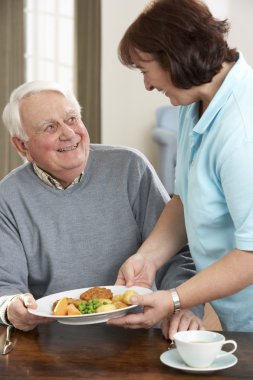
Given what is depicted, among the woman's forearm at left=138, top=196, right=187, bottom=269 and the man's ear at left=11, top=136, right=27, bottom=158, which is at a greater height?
the man's ear at left=11, top=136, right=27, bottom=158

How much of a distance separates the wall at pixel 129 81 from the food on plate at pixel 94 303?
6654mm

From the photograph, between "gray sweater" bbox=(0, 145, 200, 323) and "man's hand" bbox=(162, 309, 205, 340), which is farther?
"gray sweater" bbox=(0, 145, 200, 323)

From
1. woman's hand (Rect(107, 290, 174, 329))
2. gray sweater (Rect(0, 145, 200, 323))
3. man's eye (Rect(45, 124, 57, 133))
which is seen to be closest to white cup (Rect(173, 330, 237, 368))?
woman's hand (Rect(107, 290, 174, 329))

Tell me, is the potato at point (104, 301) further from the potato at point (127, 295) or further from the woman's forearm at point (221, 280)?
the woman's forearm at point (221, 280)

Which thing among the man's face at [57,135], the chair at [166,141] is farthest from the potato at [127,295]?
the chair at [166,141]

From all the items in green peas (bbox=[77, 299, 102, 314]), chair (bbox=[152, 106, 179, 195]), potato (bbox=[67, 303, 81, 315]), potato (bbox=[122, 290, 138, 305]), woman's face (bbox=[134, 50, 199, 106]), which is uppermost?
woman's face (bbox=[134, 50, 199, 106])

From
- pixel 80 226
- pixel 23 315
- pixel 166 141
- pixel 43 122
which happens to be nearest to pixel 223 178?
pixel 23 315

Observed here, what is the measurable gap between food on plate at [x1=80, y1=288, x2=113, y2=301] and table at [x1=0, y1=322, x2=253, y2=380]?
0.08 meters

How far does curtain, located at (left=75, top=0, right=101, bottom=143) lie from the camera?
848 centimetres

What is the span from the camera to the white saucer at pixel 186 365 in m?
1.69

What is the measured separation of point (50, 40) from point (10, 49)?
439 millimetres

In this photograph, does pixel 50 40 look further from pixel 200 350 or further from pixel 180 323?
pixel 200 350

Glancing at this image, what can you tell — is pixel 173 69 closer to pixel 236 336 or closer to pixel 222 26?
pixel 222 26

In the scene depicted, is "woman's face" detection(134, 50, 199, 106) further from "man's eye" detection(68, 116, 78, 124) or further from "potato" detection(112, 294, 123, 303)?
"man's eye" detection(68, 116, 78, 124)
